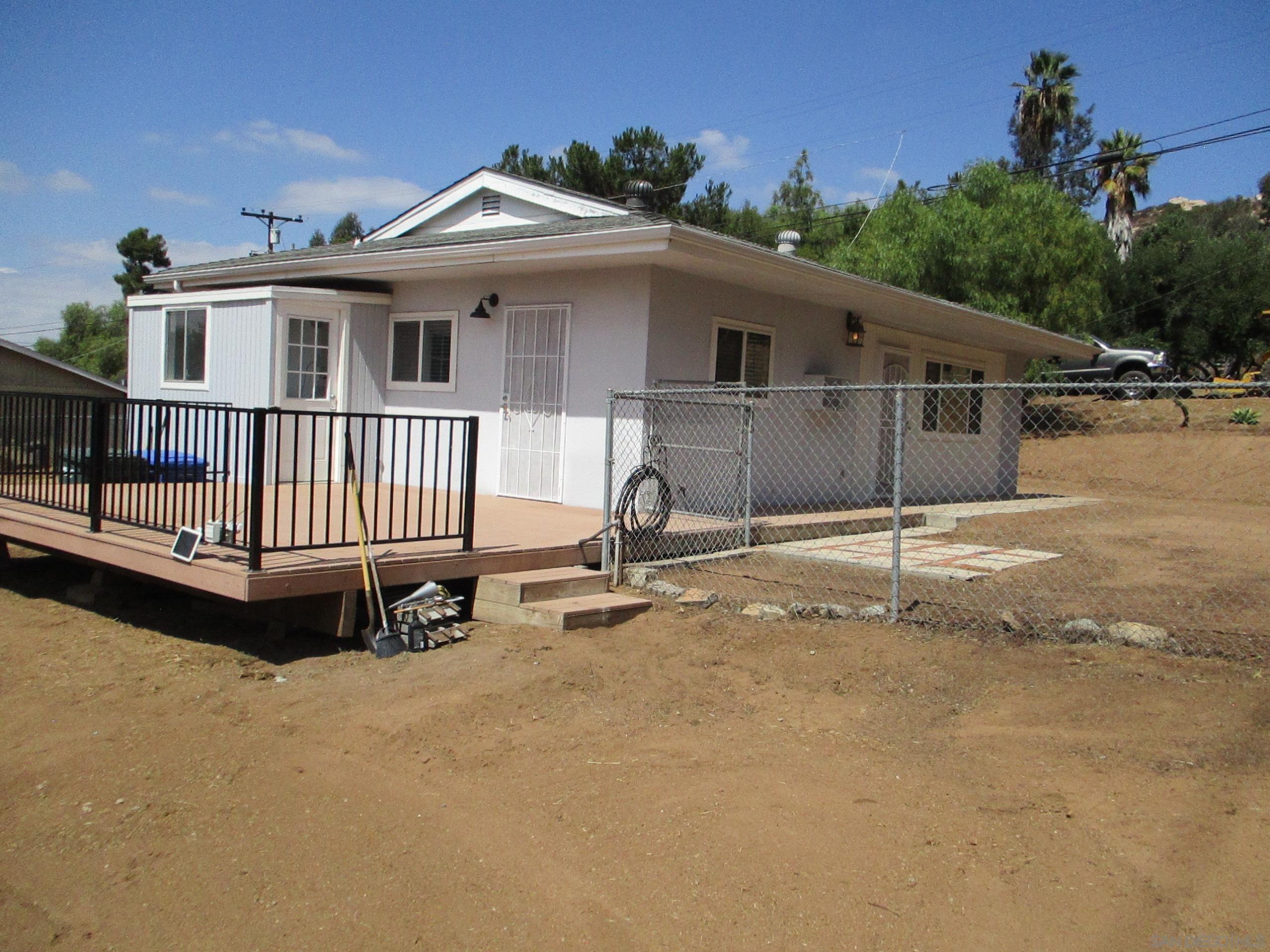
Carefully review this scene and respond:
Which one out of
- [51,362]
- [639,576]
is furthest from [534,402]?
[51,362]

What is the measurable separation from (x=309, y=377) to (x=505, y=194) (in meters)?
3.71

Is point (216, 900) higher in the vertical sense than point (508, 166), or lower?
lower

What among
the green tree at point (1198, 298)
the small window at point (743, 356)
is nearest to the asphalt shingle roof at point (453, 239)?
the small window at point (743, 356)

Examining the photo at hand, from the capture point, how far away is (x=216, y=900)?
3172 mm

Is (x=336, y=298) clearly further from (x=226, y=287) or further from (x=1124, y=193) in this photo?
(x=1124, y=193)

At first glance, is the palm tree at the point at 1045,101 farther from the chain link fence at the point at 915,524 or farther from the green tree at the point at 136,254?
the green tree at the point at 136,254

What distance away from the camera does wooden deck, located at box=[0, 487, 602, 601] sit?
5.70m

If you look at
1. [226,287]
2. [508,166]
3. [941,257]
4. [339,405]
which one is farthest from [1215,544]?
[508,166]

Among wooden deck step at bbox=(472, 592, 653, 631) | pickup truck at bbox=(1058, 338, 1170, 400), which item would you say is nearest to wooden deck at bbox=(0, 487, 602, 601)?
wooden deck step at bbox=(472, 592, 653, 631)

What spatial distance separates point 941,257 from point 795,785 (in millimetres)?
21588

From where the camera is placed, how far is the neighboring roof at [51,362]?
1788 centimetres

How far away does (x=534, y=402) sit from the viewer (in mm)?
10320

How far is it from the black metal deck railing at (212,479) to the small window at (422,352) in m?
1.69

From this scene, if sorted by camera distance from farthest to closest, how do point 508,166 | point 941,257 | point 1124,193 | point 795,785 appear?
point 1124,193 → point 508,166 → point 941,257 → point 795,785
